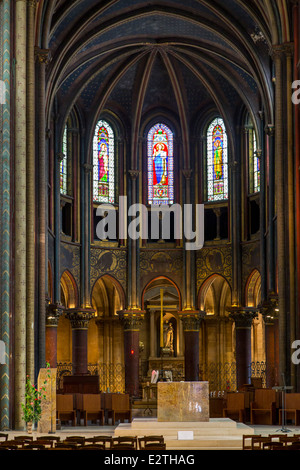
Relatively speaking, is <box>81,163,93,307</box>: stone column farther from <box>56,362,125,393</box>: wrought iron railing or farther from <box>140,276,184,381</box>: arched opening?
<box>140,276,184,381</box>: arched opening

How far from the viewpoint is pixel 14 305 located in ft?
72.9

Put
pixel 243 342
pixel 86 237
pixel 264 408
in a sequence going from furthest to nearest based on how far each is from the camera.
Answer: pixel 86 237
pixel 243 342
pixel 264 408

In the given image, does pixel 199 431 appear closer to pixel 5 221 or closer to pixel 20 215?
pixel 5 221

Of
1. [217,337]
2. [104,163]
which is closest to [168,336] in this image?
[217,337]

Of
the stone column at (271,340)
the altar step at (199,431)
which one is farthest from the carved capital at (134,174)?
the altar step at (199,431)

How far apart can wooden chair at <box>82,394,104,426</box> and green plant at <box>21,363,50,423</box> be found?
413 centimetres

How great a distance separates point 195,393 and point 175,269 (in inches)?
872

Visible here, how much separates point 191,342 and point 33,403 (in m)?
20.4

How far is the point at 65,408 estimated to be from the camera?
83.0ft

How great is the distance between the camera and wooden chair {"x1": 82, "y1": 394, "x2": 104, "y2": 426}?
25328 mm

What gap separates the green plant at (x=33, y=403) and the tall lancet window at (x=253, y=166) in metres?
21.0

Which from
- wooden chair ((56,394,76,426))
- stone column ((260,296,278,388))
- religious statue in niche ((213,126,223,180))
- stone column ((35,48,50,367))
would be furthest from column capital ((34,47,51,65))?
religious statue in niche ((213,126,223,180))

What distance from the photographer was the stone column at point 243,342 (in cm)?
3897
